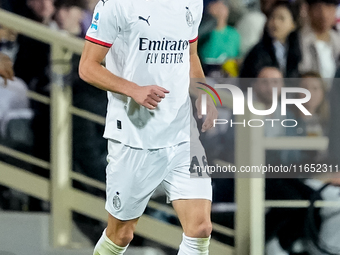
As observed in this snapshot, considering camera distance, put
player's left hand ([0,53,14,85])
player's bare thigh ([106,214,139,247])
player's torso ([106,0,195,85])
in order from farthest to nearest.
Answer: player's left hand ([0,53,14,85]) → player's bare thigh ([106,214,139,247]) → player's torso ([106,0,195,85])

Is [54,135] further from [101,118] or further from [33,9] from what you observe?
[33,9]

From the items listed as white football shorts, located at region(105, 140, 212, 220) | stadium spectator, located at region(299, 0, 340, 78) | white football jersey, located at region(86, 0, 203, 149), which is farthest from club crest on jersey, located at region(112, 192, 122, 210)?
stadium spectator, located at region(299, 0, 340, 78)

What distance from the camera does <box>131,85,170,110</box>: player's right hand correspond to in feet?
6.32

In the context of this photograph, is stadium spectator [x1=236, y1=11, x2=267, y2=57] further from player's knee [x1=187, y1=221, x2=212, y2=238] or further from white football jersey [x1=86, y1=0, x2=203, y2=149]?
player's knee [x1=187, y1=221, x2=212, y2=238]

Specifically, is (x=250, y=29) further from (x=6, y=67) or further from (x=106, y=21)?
(x=6, y=67)

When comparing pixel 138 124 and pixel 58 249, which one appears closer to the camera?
pixel 138 124

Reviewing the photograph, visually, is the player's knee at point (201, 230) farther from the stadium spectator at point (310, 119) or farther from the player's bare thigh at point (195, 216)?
the stadium spectator at point (310, 119)

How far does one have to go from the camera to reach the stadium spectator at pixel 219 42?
98.0 inches

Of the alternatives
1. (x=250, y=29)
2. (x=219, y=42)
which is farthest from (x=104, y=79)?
(x=250, y=29)

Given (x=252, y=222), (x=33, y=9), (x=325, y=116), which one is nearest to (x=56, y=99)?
(x=33, y=9)

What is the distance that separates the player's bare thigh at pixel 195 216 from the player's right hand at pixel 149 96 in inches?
16.5

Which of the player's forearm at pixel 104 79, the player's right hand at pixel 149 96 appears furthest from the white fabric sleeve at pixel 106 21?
the player's right hand at pixel 149 96

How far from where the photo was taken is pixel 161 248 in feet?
8.68

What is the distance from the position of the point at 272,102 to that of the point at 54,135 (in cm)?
107
